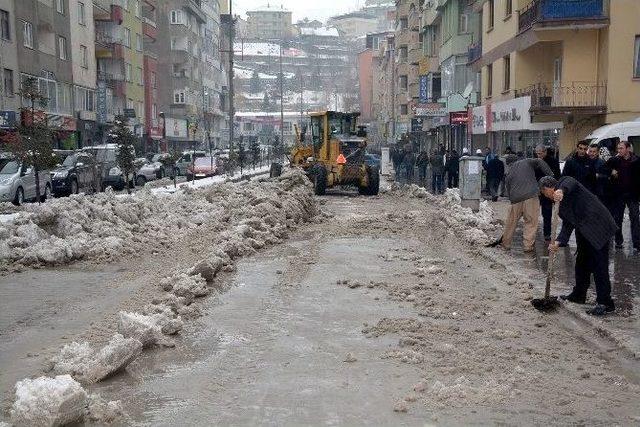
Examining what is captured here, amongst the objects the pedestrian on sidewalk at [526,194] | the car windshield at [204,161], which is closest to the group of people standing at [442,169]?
the car windshield at [204,161]

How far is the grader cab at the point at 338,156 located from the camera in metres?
26.6

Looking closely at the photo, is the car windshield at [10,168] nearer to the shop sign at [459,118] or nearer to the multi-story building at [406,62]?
the shop sign at [459,118]

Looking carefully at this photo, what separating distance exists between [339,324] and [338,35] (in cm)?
16473

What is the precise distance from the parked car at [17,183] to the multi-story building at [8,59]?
12.2m

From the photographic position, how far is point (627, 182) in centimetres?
1203

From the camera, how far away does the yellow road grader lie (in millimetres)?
26578

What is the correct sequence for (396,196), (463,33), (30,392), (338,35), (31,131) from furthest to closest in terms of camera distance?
1. (338,35)
2. (463,33)
3. (396,196)
4. (31,131)
5. (30,392)

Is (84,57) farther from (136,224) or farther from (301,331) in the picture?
(301,331)

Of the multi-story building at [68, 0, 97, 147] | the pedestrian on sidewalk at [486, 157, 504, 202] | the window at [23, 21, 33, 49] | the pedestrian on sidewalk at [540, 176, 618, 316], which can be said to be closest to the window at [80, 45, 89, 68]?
the multi-story building at [68, 0, 97, 147]

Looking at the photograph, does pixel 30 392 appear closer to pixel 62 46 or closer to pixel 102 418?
pixel 102 418

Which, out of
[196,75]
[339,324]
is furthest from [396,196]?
[196,75]

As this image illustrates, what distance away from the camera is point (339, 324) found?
309 inches

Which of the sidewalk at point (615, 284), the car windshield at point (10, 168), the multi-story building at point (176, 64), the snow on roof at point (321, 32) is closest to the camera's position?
the sidewalk at point (615, 284)

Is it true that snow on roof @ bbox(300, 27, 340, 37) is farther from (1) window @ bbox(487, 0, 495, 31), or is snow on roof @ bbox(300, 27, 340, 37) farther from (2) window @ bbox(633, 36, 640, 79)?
(2) window @ bbox(633, 36, 640, 79)
